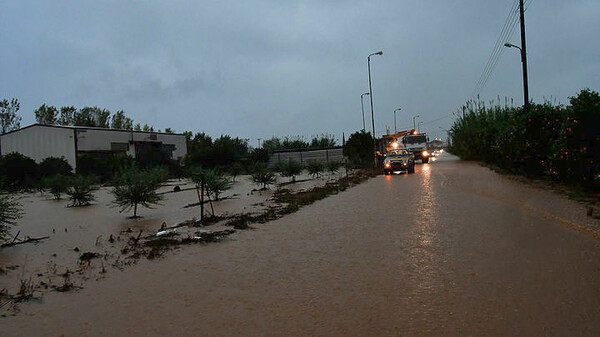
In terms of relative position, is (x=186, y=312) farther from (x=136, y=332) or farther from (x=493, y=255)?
(x=493, y=255)

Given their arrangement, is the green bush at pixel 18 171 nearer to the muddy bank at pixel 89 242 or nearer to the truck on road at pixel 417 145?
the muddy bank at pixel 89 242

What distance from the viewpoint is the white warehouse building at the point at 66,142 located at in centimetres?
4456

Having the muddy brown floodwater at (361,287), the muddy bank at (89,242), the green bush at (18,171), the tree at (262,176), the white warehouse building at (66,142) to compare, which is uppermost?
the white warehouse building at (66,142)

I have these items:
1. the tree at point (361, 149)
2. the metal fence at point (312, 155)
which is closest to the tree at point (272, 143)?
the metal fence at point (312, 155)

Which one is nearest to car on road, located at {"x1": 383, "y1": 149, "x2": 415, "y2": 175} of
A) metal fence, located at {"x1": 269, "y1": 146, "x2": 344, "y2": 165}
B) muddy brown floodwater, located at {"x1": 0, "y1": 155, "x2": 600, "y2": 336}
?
muddy brown floodwater, located at {"x1": 0, "y1": 155, "x2": 600, "y2": 336}

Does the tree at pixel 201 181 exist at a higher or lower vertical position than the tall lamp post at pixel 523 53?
lower

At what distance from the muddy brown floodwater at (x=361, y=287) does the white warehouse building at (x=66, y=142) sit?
40790 millimetres

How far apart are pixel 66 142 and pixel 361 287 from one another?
45.8m

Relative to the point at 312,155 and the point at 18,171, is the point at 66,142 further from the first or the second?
the point at 312,155

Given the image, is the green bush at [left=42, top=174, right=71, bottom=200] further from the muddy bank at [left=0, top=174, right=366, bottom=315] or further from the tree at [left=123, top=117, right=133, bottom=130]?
the tree at [left=123, top=117, right=133, bottom=130]

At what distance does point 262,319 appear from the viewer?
4.85m

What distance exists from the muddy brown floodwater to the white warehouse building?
134 feet

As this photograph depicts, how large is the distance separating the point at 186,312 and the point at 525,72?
77.7 feet

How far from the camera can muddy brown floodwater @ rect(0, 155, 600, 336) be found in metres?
4.57
